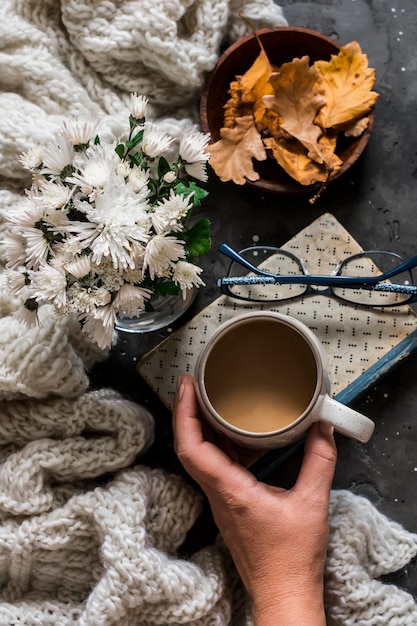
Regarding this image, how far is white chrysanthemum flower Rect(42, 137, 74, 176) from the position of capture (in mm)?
624

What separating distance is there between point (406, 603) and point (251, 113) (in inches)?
23.8

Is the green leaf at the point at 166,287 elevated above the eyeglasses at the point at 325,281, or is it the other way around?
the green leaf at the point at 166,287

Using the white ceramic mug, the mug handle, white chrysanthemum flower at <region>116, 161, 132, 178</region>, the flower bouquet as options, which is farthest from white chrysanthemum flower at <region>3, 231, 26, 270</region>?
the mug handle

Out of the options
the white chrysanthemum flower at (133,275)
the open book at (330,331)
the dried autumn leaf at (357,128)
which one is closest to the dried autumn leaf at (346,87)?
the dried autumn leaf at (357,128)

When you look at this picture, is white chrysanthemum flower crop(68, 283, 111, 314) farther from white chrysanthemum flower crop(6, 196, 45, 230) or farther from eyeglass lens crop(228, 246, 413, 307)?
eyeglass lens crop(228, 246, 413, 307)

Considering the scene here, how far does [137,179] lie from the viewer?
24.4 inches

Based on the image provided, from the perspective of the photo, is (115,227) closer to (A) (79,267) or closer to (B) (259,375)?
(A) (79,267)

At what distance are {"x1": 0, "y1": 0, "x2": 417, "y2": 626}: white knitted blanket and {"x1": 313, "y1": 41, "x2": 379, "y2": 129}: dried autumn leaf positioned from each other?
0.10 m

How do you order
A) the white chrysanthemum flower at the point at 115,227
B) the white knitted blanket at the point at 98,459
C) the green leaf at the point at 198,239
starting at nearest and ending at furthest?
the white chrysanthemum flower at the point at 115,227, the green leaf at the point at 198,239, the white knitted blanket at the point at 98,459

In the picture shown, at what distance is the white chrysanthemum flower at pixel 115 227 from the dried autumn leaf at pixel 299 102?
0.34 meters

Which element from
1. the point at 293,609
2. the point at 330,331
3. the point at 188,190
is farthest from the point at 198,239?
the point at 293,609

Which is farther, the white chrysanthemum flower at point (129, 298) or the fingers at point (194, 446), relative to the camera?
the fingers at point (194, 446)

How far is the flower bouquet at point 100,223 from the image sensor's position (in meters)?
0.59

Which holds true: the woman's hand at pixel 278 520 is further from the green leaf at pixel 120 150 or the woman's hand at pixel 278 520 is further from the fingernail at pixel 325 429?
the green leaf at pixel 120 150
